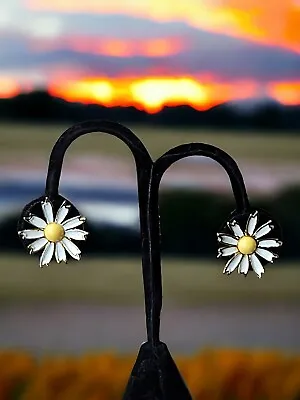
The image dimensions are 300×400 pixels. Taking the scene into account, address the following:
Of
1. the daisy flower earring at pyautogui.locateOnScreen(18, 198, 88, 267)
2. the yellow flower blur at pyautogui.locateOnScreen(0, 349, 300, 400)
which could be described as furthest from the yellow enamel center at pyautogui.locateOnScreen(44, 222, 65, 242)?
the yellow flower blur at pyautogui.locateOnScreen(0, 349, 300, 400)

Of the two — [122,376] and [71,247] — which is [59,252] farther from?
[122,376]

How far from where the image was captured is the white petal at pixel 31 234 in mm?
451

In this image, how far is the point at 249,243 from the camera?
0.45 meters

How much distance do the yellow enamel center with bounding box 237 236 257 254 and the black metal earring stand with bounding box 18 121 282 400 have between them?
15 mm

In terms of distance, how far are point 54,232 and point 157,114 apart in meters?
0.68

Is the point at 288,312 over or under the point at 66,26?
under

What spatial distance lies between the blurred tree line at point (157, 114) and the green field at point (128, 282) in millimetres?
209

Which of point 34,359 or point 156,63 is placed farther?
point 156,63

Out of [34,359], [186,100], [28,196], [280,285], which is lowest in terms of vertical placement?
[34,359]

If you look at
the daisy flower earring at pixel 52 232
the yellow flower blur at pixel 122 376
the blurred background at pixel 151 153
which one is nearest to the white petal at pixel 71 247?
the daisy flower earring at pixel 52 232

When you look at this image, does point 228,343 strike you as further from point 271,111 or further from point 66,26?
point 66,26

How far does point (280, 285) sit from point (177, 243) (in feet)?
0.56

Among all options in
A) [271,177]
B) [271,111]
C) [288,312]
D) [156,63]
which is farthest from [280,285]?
[156,63]

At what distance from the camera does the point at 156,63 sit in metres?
1.11
